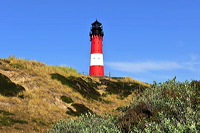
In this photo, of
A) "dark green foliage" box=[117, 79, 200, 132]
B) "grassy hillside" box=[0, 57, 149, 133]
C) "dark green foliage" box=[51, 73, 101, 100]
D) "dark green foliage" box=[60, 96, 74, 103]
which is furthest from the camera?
"dark green foliage" box=[51, 73, 101, 100]

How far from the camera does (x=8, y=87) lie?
75.5 feet

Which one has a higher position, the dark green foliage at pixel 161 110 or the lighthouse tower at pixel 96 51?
the lighthouse tower at pixel 96 51

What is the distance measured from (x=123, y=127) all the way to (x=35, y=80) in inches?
814

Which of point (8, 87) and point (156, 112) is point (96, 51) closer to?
point (8, 87)

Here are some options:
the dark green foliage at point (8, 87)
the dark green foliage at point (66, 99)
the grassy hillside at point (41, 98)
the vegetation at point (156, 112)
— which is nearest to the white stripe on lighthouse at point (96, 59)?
the grassy hillside at point (41, 98)

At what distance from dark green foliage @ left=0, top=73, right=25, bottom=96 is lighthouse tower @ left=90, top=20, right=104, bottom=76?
3249cm

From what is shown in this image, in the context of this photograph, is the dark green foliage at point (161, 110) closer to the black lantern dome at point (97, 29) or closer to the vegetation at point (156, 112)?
the vegetation at point (156, 112)

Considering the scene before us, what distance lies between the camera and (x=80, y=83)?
109 ft

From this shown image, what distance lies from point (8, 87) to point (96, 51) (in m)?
35.3

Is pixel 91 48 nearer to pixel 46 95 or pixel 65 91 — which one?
pixel 65 91

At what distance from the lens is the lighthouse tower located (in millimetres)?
55875

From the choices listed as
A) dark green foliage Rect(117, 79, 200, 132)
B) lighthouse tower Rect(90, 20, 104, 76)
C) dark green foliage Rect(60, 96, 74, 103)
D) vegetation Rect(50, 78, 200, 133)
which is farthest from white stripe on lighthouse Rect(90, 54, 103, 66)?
vegetation Rect(50, 78, 200, 133)

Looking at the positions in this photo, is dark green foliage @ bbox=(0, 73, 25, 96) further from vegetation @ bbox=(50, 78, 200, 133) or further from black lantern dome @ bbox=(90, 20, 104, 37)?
black lantern dome @ bbox=(90, 20, 104, 37)

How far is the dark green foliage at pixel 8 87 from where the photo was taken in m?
21.9
